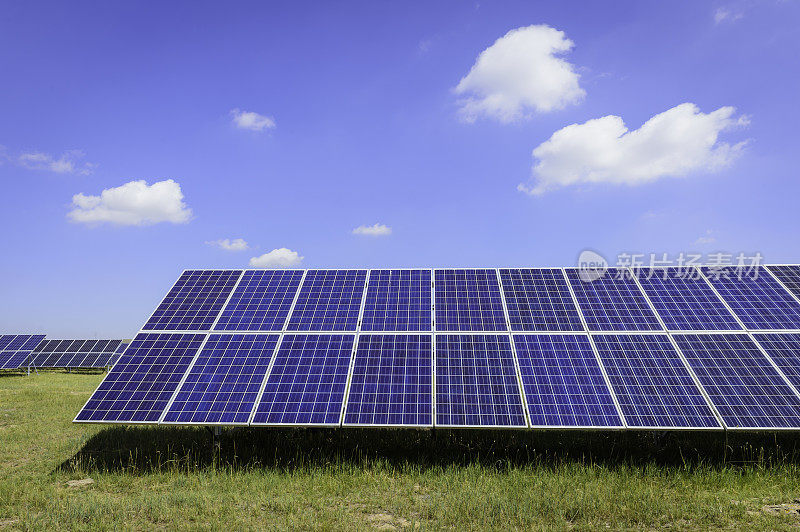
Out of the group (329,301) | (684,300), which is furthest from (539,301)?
(329,301)

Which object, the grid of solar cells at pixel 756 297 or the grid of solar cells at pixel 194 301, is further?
the grid of solar cells at pixel 194 301

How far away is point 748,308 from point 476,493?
1291 cm

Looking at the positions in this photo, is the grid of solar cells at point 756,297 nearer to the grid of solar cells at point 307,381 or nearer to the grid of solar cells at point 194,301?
the grid of solar cells at point 307,381

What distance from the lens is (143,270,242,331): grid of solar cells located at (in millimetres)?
16578

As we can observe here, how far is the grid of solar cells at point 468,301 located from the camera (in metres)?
15.8

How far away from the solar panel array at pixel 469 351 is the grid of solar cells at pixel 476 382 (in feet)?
0.15

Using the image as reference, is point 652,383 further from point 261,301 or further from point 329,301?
point 261,301

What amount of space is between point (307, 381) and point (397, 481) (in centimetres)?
395

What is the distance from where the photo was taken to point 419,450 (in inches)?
553

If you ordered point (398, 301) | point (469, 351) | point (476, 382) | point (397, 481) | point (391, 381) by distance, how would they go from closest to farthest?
point (397, 481), point (476, 382), point (391, 381), point (469, 351), point (398, 301)

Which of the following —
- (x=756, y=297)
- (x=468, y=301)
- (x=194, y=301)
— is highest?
(x=194, y=301)

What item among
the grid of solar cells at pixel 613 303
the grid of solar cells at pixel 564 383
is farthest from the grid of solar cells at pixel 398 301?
the grid of solar cells at pixel 613 303

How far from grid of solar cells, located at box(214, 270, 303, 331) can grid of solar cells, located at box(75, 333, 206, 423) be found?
4.38 feet

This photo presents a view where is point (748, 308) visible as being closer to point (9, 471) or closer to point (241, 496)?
point (241, 496)
